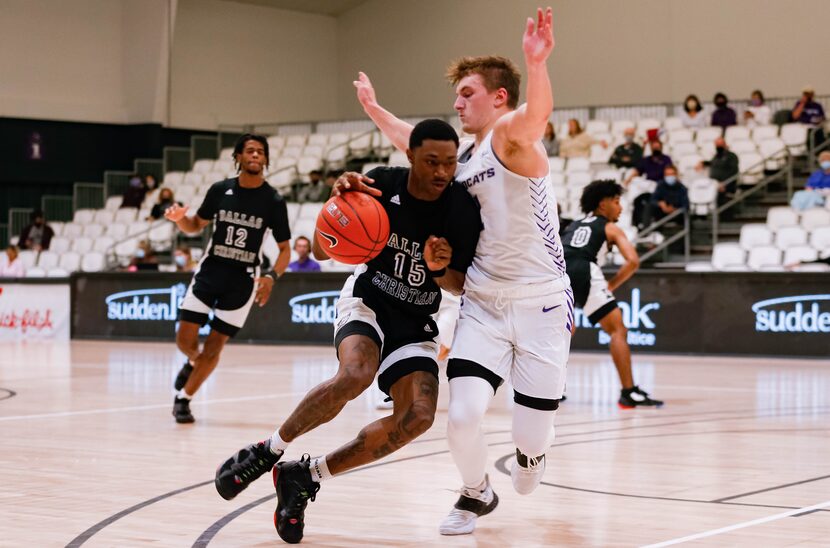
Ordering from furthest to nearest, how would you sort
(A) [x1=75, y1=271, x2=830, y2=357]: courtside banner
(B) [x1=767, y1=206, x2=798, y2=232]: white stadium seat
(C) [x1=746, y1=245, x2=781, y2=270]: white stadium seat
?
(B) [x1=767, y1=206, x2=798, y2=232]: white stadium seat → (C) [x1=746, y1=245, x2=781, y2=270]: white stadium seat → (A) [x1=75, y1=271, x2=830, y2=357]: courtside banner

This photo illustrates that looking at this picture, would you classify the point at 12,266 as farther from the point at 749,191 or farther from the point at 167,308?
Answer: the point at 749,191

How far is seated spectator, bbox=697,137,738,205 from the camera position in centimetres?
1894

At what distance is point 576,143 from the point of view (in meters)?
21.6

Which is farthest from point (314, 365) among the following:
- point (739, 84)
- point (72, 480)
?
point (739, 84)

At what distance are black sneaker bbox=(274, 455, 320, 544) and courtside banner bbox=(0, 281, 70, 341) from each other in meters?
16.5

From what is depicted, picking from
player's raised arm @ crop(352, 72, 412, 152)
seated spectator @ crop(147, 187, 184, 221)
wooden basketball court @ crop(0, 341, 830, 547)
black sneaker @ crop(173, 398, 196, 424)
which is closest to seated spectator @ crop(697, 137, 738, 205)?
wooden basketball court @ crop(0, 341, 830, 547)

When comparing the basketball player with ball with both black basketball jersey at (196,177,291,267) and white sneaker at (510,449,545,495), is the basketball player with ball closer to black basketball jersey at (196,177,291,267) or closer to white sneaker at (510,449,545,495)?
white sneaker at (510,449,545,495)

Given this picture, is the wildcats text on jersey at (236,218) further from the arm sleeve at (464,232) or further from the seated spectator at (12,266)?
the seated spectator at (12,266)

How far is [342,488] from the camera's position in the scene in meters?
6.23

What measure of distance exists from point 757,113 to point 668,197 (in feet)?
14.1

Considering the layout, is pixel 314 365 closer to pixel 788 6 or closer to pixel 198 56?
pixel 788 6

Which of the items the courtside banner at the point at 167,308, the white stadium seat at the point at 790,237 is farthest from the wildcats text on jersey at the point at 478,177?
the white stadium seat at the point at 790,237

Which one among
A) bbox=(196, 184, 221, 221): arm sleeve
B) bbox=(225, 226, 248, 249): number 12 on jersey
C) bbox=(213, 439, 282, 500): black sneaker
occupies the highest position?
bbox=(196, 184, 221, 221): arm sleeve

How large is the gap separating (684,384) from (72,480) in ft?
24.4
